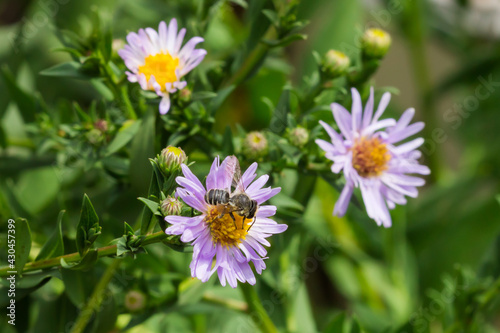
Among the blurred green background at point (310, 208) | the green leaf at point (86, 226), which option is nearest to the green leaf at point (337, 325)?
the blurred green background at point (310, 208)

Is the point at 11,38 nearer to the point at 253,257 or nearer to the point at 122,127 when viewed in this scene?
the point at 122,127

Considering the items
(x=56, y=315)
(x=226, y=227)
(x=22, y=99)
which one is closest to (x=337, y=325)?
(x=226, y=227)

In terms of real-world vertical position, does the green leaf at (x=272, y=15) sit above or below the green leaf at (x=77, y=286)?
above

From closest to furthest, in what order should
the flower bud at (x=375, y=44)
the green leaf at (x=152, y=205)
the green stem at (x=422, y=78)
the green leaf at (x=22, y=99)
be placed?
1. the green leaf at (x=152, y=205)
2. the flower bud at (x=375, y=44)
3. the green leaf at (x=22, y=99)
4. the green stem at (x=422, y=78)

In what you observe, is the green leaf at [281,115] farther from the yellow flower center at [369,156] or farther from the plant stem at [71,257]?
the plant stem at [71,257]

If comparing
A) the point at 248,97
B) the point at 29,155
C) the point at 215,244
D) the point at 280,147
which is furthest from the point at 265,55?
the point at 248,97

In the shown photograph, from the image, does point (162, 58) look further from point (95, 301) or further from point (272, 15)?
point (95, 301)
